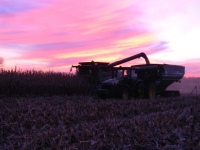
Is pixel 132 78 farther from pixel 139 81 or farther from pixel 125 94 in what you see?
pixel 125 94

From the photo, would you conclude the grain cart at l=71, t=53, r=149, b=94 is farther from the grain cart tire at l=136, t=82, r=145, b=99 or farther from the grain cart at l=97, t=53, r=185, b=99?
the grain cart tire at l=136, t=82, r=145, b=99

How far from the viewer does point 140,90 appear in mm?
16625

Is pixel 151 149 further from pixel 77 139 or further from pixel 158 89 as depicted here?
pixel 158 89

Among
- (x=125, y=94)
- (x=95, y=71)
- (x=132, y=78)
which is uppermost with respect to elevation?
(x=95, y=71)

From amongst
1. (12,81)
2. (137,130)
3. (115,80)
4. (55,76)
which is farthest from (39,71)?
(137,130)

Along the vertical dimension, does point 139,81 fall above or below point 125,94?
above

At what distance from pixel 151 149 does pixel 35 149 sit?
70.3 inches

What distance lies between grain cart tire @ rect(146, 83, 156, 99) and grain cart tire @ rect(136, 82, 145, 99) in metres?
0.35

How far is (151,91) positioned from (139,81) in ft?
4.71

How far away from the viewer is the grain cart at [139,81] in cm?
1584

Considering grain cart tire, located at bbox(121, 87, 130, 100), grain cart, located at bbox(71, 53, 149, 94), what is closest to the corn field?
grain cart, located at bbox(71, 53, 149, 94)

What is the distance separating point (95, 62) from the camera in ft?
67.7

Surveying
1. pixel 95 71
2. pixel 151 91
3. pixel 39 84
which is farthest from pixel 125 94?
pixel 39 84

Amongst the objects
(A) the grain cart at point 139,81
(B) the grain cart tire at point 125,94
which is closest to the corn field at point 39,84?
(A) the grain cart at point 139,81
